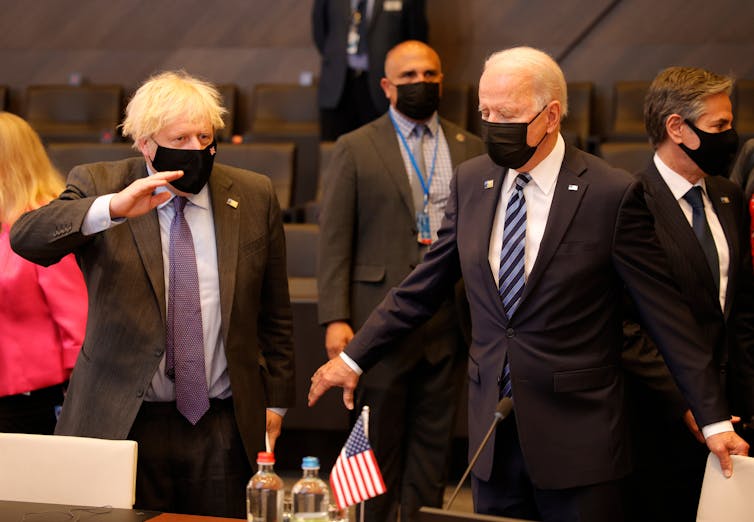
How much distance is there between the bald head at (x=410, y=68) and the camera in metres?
3.90

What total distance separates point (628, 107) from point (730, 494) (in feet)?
17.3

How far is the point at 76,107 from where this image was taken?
7973mm

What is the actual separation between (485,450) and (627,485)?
365mm

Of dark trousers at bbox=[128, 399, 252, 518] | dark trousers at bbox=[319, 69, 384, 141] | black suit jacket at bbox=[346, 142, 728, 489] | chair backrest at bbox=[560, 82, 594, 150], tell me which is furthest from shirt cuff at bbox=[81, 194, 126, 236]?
chair backrest at bbox=[560, 82, 594, 150]

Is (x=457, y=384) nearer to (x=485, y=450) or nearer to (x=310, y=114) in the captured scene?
(x=485, y=450)

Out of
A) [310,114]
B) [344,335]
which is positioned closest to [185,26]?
[310,114]

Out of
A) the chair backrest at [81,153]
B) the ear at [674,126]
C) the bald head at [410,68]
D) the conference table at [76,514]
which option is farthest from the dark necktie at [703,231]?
the chair backrest at [81,153]

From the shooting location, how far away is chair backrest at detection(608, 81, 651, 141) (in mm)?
7168

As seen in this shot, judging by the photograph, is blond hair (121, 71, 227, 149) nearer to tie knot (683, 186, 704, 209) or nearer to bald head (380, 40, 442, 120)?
bald head (380, 40, 442, 120)

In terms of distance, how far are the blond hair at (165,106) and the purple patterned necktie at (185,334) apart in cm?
29

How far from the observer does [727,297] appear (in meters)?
Answer: 3.04

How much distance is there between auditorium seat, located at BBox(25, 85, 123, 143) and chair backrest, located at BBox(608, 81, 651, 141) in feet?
12.2

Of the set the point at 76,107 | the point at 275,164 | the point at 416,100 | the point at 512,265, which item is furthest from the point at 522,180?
the point at 76,107

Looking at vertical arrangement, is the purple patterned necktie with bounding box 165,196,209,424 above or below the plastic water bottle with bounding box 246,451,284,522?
above
